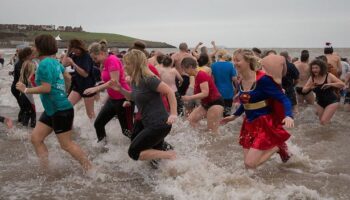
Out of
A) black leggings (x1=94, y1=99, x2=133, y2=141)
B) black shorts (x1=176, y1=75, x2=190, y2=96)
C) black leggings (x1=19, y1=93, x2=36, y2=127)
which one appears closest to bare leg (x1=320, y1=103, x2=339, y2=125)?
black shorts (x1=176, y1=75, x2=190, y2=96)

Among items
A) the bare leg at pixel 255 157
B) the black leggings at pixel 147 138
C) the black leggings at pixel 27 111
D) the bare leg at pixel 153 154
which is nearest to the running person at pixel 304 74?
the bare leg at pixel 255 157

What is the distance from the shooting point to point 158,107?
5.21 metres

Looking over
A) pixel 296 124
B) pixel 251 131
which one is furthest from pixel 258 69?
pixel 296 124

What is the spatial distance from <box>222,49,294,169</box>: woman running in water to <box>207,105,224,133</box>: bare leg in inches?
81.2

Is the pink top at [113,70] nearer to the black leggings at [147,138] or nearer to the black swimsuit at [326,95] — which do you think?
the black leggings at [147,138]

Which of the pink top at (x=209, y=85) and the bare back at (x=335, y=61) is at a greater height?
the bare back at (x=335, y=61)

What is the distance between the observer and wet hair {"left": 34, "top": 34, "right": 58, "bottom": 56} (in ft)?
17.4

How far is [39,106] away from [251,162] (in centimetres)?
1053

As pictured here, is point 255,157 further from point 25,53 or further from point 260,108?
point 25,53

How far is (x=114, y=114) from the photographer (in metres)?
6.90

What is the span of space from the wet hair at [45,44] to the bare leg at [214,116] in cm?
322

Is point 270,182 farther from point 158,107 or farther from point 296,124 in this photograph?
point 296,124

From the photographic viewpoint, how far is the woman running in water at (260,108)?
17.2 ft

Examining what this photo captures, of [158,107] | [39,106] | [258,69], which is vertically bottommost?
[39,106]
